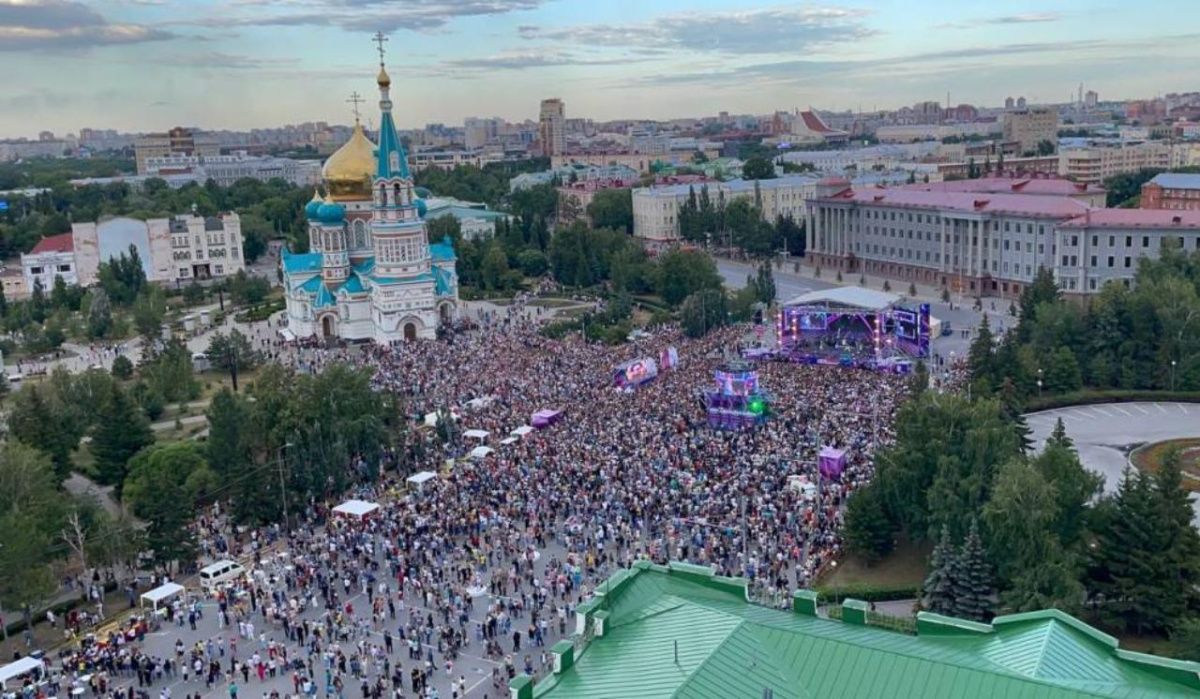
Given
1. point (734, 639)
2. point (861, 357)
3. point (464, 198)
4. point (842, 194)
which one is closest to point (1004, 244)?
point (842, 194)

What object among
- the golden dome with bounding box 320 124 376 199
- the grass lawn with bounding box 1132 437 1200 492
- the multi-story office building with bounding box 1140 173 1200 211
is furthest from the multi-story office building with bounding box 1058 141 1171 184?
the grass lawn with bounding box 1132 437 1200 492

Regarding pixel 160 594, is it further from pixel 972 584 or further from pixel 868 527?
pixel 972 584

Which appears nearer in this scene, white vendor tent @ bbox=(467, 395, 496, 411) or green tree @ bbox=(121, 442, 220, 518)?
green tree @ bbox=(121, 442, 220, 518)

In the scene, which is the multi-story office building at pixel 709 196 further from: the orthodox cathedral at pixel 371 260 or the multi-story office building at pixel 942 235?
the orthodox cathedral at pixel 371 260

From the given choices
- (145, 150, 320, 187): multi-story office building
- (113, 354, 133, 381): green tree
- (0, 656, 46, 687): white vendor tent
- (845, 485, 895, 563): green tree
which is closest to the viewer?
(0, 656, 46, 687): white vendor tent

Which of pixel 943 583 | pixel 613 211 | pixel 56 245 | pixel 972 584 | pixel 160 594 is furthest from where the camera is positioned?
pixel 613 211

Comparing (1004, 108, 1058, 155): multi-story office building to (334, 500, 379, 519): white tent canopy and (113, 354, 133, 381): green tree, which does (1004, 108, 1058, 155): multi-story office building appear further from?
(334, 500, 379, 519): white tent canopy

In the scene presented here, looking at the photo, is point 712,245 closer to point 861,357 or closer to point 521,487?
point 861,357

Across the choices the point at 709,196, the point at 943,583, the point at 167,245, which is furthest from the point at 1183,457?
the point at 167,245

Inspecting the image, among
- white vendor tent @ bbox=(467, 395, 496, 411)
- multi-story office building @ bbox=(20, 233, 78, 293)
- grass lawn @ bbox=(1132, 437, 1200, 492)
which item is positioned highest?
multi-story office building @ bbox=(20, 233, 78, 293)
